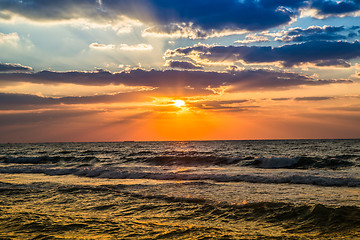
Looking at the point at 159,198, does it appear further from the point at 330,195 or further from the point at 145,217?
the point at 330,195

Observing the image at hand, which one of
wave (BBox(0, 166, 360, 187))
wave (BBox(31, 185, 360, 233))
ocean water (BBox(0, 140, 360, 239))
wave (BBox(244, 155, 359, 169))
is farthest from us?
wave (BBox(244, 155, 359, 169))

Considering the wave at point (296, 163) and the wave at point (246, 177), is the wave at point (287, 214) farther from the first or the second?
the wave at point (296, 163)

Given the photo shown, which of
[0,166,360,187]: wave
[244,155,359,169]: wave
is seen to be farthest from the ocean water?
[244,155,359,169]: wave

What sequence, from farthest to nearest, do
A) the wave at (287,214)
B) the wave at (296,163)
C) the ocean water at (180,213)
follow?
the wave at (296,163), the wave at (287,214), the ocean water at (180,213)

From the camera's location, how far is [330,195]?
41.5 feet

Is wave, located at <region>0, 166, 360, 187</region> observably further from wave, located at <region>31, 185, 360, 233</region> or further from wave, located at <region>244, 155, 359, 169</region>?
wave, located at <region>244, 155, 359, 169</region>

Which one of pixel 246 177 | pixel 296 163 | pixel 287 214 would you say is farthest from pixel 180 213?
pixel 296 163

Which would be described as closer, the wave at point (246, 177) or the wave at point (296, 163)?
the wave at point (246, 177)

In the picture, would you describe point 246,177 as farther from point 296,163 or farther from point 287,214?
point 296,163

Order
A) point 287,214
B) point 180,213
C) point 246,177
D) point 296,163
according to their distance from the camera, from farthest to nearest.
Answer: point 296,163 → point 246,177 → point 180,213 → point 287,214

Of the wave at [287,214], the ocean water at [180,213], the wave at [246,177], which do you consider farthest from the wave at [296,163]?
the wave at [287,214]

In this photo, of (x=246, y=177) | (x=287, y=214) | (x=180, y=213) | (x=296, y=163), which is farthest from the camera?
(x=296, y=163)

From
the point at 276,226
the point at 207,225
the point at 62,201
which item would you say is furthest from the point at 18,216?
the point at 276,226

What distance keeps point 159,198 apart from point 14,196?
7.21 m
